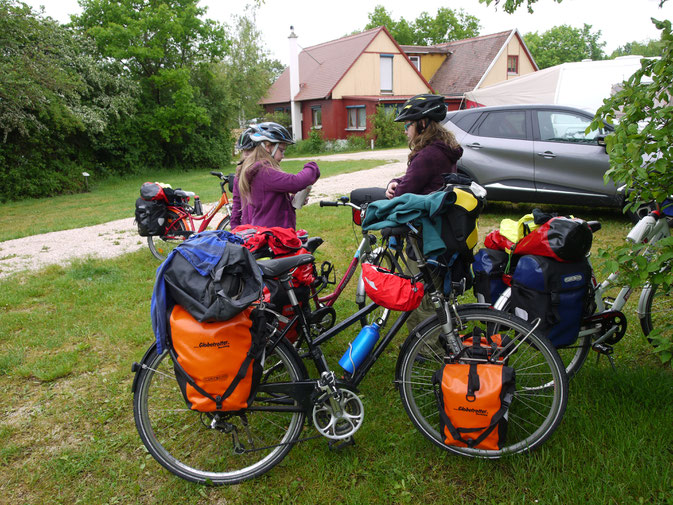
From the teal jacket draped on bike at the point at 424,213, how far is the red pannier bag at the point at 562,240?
0.61 meters

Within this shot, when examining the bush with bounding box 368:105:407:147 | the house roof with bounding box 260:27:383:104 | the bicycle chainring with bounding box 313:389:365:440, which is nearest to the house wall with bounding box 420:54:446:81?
the house roof with bounding box 260:27:383:104

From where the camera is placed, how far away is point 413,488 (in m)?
2.53

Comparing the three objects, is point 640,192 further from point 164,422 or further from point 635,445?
point 164,422

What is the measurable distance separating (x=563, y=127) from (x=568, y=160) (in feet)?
1.93

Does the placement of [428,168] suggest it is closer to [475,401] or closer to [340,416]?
[475,401]

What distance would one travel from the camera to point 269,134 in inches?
147

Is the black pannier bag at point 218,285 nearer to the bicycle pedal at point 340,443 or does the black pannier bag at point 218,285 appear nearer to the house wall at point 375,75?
the bicycle pedal at point 340,443

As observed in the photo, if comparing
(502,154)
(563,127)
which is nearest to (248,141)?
(502,154)

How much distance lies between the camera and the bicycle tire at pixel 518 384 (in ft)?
8.23

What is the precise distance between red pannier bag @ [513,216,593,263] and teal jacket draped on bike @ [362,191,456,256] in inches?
24.0

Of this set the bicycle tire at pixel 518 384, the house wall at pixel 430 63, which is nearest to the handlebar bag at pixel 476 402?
the bicycle tire at pixel 518 384

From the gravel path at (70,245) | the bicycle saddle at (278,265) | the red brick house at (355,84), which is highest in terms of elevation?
the red brick house at (355,84)

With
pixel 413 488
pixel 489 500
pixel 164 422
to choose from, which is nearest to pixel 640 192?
pixel 489 500

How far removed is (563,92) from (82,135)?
1719cm
